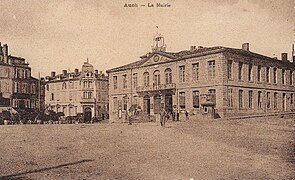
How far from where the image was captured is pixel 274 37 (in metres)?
11.8

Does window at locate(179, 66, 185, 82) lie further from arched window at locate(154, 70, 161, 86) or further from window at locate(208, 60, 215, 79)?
window at locate(208, 60, 215, 79)

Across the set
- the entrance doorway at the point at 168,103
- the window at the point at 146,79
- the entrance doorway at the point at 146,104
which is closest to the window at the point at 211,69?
the entrance doorway at the point at 168,103

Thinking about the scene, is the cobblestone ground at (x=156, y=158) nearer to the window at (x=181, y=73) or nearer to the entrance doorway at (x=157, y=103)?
the window at (x=181, y=73)

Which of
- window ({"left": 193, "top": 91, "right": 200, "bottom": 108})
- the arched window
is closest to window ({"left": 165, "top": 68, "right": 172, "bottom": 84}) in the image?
the arched window

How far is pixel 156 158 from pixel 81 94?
33.2 metres

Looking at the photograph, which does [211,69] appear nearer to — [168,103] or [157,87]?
[168,103]

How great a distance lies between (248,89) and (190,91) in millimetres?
4200

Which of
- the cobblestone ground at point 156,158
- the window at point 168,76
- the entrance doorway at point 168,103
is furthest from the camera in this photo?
the window at point 168,76

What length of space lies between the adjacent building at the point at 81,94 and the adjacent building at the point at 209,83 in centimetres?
1000

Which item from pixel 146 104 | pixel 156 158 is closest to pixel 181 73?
pixel 146 104

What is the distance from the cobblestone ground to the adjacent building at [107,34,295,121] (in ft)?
32.8

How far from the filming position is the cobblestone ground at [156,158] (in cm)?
688

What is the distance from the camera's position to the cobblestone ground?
6.88 m

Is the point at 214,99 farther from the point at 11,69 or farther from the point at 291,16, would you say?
the point at 11,69
